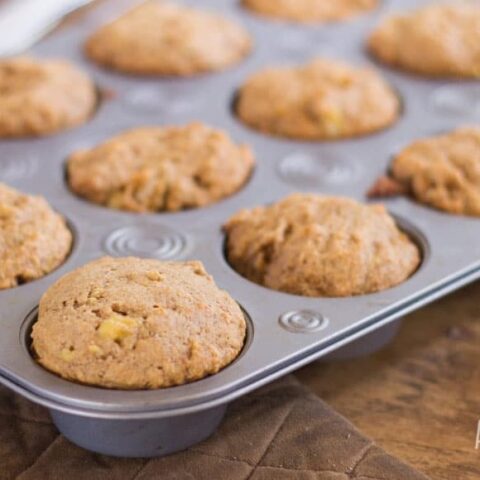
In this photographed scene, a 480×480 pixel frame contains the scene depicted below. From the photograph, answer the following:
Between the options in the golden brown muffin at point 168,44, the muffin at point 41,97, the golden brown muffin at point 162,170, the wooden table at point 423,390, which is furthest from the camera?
the golden brown muffin at point 168,44

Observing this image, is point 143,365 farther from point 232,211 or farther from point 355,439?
point 232,211

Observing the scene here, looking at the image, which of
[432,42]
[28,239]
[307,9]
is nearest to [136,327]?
[28,239]

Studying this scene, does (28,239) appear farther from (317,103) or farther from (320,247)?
(317,103)

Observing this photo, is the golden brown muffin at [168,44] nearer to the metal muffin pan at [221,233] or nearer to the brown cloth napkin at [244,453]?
the metal muffin pan at [221,233]

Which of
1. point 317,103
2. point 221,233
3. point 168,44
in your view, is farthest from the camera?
point 168,44

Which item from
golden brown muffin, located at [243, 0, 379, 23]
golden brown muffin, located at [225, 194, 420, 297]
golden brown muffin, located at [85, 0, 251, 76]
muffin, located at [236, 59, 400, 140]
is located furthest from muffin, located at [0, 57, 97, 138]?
golden brown muffin, located at [243, 0, 379, 23]

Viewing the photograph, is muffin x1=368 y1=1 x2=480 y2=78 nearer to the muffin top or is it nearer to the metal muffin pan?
the metal muffin pan

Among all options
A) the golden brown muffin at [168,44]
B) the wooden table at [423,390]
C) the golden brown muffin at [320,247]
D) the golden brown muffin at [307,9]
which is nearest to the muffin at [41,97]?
the golden brown muffin at [168,44]

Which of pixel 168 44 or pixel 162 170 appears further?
pixel 168 44
